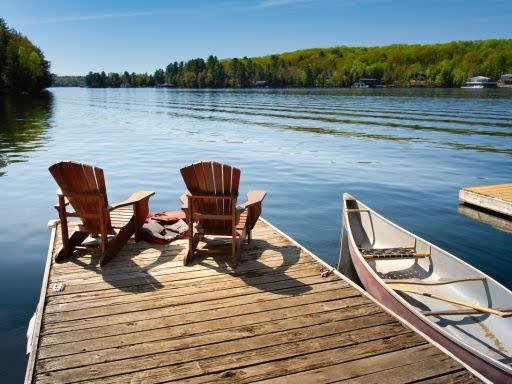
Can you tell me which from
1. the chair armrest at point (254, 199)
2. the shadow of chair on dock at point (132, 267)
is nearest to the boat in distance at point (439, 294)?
the chair armrest at point (254, 199)

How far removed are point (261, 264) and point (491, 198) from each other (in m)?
8.26

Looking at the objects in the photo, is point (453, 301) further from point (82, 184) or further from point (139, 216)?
point (82, 184)

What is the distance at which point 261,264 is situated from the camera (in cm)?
571

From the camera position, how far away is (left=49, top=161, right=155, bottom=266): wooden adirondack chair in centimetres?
532

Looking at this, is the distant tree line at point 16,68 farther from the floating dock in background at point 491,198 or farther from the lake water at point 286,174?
the floating dock in background at point 491,198

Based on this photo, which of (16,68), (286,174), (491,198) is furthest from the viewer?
(16,68)

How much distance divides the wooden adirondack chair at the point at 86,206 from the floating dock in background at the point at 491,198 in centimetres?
915

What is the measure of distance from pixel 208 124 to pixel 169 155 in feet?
53.8

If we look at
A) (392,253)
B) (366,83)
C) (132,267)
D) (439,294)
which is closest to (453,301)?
(439,294)

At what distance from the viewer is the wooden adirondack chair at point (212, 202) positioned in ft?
17.7

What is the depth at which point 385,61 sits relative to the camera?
636ft

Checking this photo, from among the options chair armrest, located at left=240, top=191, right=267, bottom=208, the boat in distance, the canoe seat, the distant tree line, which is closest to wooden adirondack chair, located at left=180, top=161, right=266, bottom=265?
chair armrest, located at left=240, top=191, right=267, bottom=208

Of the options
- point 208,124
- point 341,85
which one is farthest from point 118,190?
point 341,85

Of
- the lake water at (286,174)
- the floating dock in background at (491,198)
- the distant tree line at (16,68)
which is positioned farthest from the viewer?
the distant tree line at (16,68)
